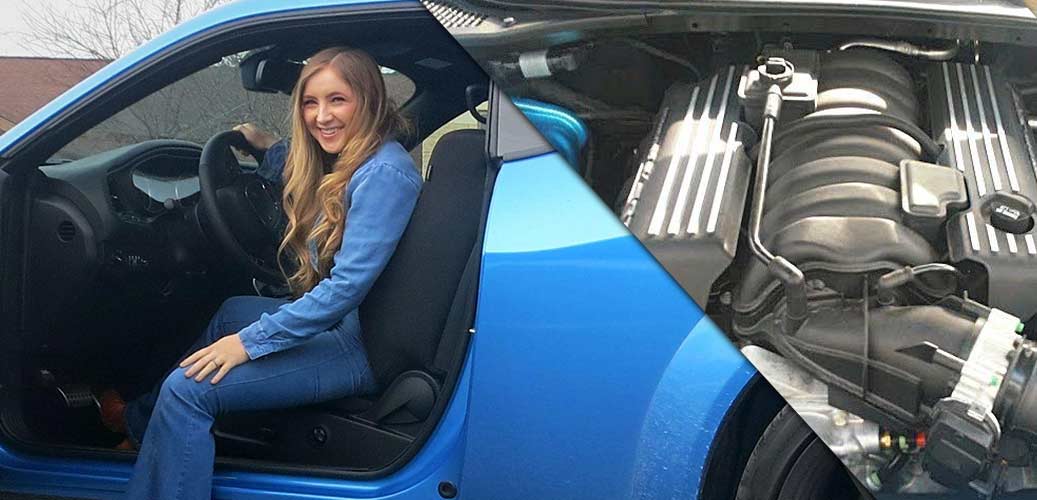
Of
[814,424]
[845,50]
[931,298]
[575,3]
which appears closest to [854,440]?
[814,424]

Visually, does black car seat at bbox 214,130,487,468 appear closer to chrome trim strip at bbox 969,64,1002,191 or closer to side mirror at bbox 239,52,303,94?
side mirror at bbox 239,52,303,94

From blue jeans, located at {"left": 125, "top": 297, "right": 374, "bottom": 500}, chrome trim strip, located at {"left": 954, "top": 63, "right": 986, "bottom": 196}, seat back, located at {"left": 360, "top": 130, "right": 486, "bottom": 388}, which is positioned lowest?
blue jeans, located at {"left": 125, "top": 297, "right": 374, "bottom": 500}

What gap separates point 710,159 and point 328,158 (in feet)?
3.09

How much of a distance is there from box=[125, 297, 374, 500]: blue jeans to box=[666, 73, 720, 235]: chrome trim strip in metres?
0.94

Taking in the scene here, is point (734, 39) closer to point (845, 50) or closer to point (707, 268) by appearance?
point (845, 50)

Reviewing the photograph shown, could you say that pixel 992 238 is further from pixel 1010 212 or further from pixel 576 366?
pixel 576 366

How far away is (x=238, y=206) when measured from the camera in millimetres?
2119

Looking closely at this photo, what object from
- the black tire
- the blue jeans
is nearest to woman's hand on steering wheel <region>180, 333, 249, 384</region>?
the blue jeans

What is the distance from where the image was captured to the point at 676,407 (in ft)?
4.48

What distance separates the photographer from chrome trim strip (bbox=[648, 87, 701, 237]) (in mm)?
943

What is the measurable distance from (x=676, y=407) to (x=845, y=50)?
1.92 ft

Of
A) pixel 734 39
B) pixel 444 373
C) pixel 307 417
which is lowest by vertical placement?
pixel 307 417

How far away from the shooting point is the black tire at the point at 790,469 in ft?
4.26

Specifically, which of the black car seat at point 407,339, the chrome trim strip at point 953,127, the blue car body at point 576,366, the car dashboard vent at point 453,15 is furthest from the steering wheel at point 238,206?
the chrome trim strip at point 953,127
